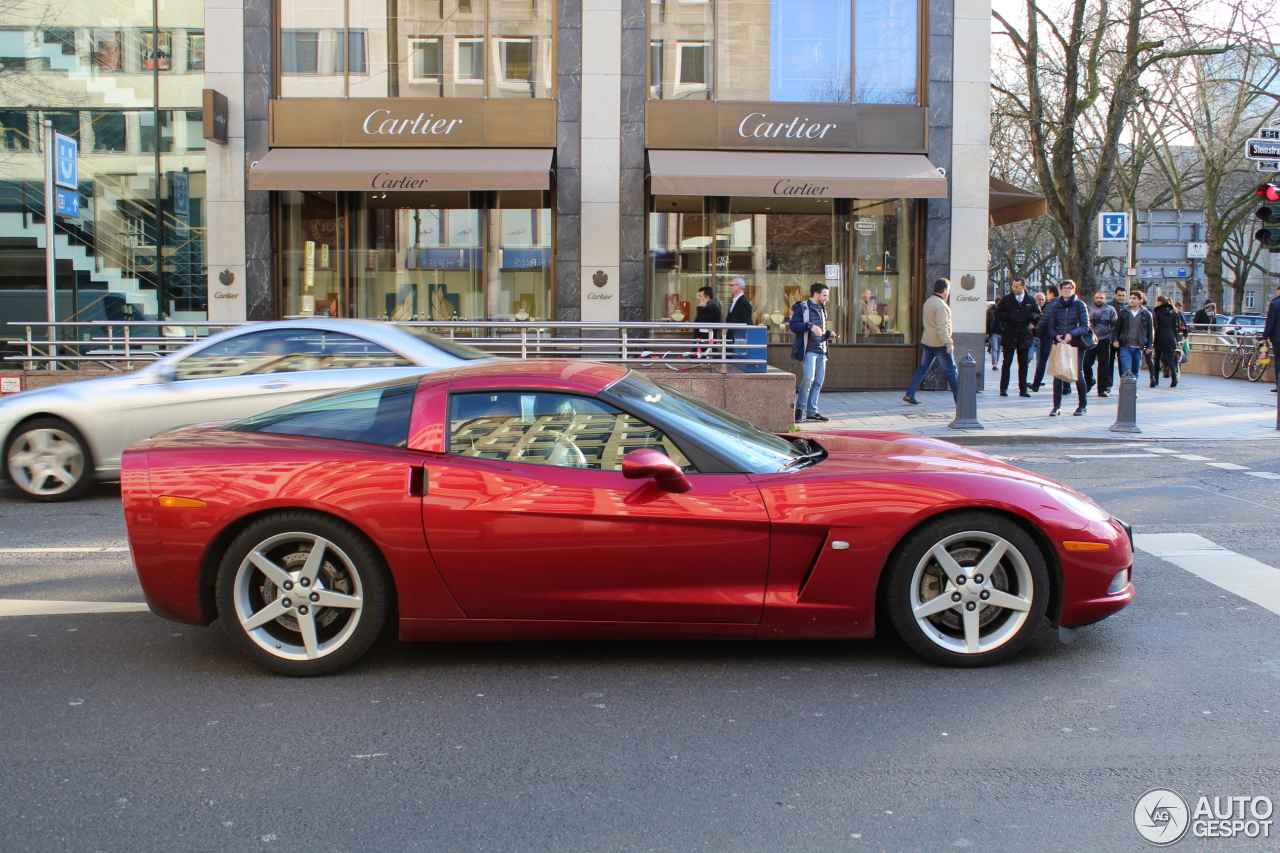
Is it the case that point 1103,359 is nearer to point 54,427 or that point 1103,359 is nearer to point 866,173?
point 866,173

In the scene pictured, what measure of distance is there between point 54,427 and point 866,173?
512 inches

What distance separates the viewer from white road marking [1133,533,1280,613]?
5.60 metres

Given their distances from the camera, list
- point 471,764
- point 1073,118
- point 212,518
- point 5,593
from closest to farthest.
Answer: point 471,764 < point 212,518 < point 5,593 < point 1073,118

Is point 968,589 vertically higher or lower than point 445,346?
lower

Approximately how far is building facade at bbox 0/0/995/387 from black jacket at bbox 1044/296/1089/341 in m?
3.33

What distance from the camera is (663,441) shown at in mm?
4371

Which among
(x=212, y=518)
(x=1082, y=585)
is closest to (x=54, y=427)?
(x=212, y=518)

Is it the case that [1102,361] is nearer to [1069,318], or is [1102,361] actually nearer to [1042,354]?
[1042,354]

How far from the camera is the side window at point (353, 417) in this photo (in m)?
4.43

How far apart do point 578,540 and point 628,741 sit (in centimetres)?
83

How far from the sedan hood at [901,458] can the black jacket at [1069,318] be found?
1077 cm

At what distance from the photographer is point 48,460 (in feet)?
28.0

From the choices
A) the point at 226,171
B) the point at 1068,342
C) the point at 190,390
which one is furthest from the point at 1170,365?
the point at 190,390

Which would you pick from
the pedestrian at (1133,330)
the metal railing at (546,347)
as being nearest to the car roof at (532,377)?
the metal railing at (546,347)
